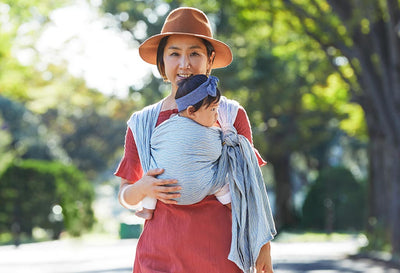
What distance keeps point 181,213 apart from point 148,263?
247mm

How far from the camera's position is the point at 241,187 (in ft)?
10.5

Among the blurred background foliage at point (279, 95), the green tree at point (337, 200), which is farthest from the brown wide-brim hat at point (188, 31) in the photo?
the green tree at point (337, 200)

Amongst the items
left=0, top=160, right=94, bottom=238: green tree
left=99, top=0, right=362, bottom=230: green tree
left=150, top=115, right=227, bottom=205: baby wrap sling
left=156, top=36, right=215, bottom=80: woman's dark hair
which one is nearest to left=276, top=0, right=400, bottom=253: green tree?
left=99, top=0, right=362, bottom=230: green tree

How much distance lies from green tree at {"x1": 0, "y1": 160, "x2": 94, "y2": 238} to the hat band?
72.7 ft

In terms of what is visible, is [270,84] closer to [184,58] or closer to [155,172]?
[184,58]

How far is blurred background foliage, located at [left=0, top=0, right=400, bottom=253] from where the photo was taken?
55.7 feet

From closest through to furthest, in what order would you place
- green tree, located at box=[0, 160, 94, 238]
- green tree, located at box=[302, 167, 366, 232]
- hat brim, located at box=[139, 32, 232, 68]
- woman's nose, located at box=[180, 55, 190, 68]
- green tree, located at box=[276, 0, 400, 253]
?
1. woman's nose, located at box=[180, 55, 190, 68]
2. hat brim, located at box=[139, 32, 232, 68]
3. green tree, located at box=[276, 0, 400, 253]
4. green tree, located at box=[0, 160, 94, 238]
5. green tree, located at box=[302, 167, 366, 232]

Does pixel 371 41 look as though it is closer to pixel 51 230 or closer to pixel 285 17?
pixel 285 17

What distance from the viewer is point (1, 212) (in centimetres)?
2527

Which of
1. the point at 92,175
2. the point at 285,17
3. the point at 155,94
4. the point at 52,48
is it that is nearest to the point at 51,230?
the point at 155,94

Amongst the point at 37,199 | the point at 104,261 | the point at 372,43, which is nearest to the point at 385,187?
the point at 372,43

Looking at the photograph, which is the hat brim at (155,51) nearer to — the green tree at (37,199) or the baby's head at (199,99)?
the baby's head at (199,99)

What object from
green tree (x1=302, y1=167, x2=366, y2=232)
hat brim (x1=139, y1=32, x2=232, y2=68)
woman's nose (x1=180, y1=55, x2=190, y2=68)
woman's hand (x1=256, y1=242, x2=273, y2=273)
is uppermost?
hat brim (x1=139, y1=32, x2=232, y2=68)

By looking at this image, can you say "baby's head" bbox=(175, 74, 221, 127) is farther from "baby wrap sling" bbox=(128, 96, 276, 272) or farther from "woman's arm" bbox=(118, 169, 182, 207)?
"woman's arm" bbox=(118, 169, 182, 207)
